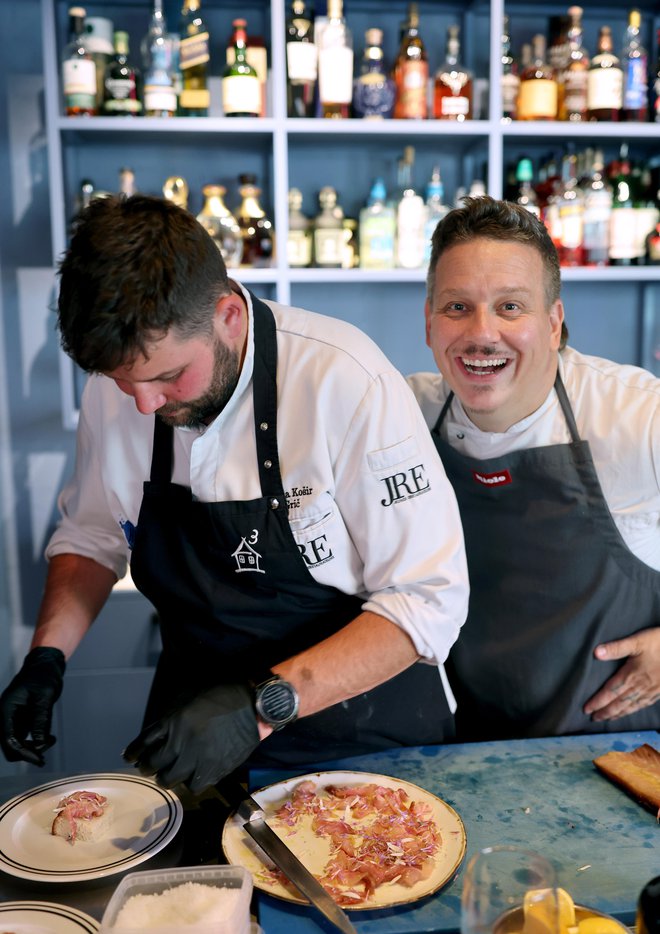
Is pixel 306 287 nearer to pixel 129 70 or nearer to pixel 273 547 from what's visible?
pixel 129 70

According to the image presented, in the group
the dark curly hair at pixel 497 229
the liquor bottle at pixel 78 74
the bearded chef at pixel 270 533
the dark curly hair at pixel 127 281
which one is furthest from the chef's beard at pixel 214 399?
the liquor bottle at pixel 78 74

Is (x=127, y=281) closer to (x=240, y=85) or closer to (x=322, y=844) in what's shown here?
(x=322, y=844)

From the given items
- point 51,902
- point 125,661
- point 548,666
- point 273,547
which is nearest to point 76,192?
point 125,661

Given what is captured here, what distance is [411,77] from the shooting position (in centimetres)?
250

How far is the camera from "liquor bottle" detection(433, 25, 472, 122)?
8.20ft

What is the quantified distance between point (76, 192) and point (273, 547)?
5.81 ft

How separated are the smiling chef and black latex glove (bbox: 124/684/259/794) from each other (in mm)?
563

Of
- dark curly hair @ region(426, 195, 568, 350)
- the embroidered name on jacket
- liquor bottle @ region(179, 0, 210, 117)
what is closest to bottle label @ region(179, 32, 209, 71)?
liquor bottle @ region(179, 0, 210, 117)

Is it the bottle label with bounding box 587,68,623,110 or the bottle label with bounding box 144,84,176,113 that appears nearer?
the bottle label with bounding box 144,84,176,113

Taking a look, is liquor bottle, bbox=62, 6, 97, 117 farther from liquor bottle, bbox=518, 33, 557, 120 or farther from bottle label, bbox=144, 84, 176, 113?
liquor bottle, bbox=518, 33, 557, 120

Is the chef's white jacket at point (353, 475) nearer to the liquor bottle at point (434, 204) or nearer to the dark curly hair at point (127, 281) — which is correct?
the dark curly hair at point (127, 281)

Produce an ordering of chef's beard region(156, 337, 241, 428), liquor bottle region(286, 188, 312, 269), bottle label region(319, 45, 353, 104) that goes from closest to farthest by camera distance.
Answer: chef's beard region(156, 337, 241, 428) → bottle label region(319, 45, 353, 104) → liquor bottle region(286, 188, 312, 269)

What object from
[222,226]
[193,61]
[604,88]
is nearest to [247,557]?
[222,226]

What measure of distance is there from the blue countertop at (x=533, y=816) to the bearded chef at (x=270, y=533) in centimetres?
12
